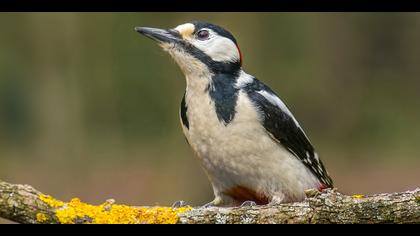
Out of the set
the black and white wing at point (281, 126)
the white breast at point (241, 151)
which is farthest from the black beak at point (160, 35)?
the black and white wing at point (281, 126)

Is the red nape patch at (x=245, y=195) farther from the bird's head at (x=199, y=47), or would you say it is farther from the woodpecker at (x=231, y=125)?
the bird's head at (x=199, y=47)

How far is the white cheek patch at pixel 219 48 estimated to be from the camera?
5.03 metres

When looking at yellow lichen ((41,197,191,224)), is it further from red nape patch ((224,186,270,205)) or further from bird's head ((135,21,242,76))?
bird's head ((135,21,242,76))

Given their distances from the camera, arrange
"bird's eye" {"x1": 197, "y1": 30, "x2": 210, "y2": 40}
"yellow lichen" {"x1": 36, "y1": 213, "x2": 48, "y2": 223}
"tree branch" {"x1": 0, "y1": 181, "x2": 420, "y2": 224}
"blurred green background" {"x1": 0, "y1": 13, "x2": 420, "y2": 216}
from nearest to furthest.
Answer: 1. "yellow lichen" {"x1": 36, "y1": 213, "x2": 48, "y2": 223}
2. "tree branch" {"x1": 0, "y1": 181, "x2": 420, "y2": 224}
3. "bird's eye" {"x1": 197, "y1": 30, "x2": 210, "y2": 40}
4. "blurred green background" {"x1": 0, "y1": 13, "x2": 420, "y2": 216}

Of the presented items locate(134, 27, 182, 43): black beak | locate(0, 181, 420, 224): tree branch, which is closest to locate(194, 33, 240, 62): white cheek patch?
locate(134, 27, 182, 43): black beak

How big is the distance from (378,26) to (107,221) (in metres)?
12.1

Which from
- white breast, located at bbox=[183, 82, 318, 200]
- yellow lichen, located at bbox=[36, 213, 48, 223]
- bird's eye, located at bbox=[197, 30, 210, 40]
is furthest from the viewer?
bird's eye, located at bbox=[197, 30, 210, 40]

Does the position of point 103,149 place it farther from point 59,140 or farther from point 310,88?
point 310,88

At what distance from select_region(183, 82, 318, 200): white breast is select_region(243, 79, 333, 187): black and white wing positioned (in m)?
0.06

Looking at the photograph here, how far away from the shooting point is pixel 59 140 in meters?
12.6

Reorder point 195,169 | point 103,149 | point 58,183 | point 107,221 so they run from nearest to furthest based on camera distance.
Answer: point 107,221 < point 195,169 < point 58,183 < point 103,149

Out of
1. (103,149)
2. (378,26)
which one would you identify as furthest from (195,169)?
(378,26)

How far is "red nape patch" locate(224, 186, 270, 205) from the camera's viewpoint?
16.4ft

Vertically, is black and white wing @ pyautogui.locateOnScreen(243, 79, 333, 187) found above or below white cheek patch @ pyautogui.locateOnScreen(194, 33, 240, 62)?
below
